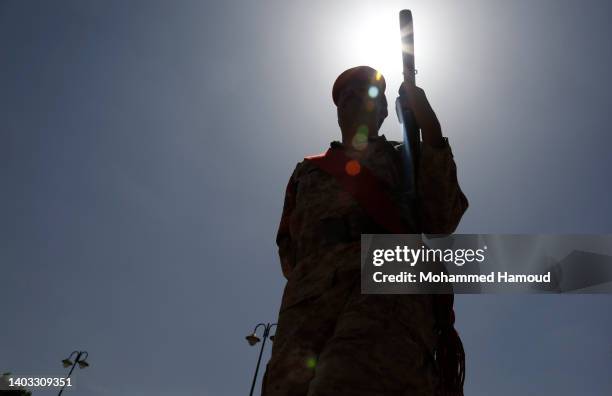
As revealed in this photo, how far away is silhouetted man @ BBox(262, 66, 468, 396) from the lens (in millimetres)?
1867

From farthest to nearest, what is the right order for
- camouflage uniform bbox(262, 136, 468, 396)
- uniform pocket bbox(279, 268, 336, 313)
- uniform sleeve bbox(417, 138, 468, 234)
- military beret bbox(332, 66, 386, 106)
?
military beret bbox(332, 66, 386, 106) → uniform sleeve bbox(417, 138, 468, 234) → uniform pocket bbox(279, 268, 336, 313) → camouflage uniform bbox(262, 136, 468, 396)

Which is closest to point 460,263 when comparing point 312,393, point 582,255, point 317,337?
point 317,337

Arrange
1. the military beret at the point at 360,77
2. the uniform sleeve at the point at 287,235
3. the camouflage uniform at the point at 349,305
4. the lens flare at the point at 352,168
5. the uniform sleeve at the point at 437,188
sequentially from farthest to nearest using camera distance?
the military beret at the point at 360,77 < the uniform sleeve at the point at 287,235 < the lens flare at the point at 352,168 < the uniform sleeve at the point at 437,188 < the camouflage uniform at the point at 349,305

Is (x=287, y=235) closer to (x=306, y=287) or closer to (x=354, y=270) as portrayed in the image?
(x=306, y=287)

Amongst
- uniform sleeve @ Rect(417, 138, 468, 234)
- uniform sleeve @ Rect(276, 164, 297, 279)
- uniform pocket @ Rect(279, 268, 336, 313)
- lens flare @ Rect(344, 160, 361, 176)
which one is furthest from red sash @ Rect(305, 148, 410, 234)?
uniform pocket @ Rect(279, 268, 336, 313)

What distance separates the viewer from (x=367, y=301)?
2.09 meters

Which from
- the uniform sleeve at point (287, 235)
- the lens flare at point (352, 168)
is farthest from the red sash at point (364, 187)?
the uniform sleeve at point (287, 235)

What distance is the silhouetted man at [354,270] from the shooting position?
1.87 meters

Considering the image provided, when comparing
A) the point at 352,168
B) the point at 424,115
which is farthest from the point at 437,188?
the point at 352,168

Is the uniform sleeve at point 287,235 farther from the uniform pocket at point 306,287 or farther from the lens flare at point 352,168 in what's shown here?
the lens flare at point 352,168

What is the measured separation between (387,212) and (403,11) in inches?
48.4

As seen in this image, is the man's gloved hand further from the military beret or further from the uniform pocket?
the uniform pocket

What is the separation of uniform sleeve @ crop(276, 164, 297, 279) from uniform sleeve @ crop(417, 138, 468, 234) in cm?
98

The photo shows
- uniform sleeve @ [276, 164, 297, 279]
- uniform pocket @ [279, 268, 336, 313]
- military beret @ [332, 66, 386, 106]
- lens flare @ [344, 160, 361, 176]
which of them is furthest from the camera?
military beret @ [332, 66, 386, 106]
